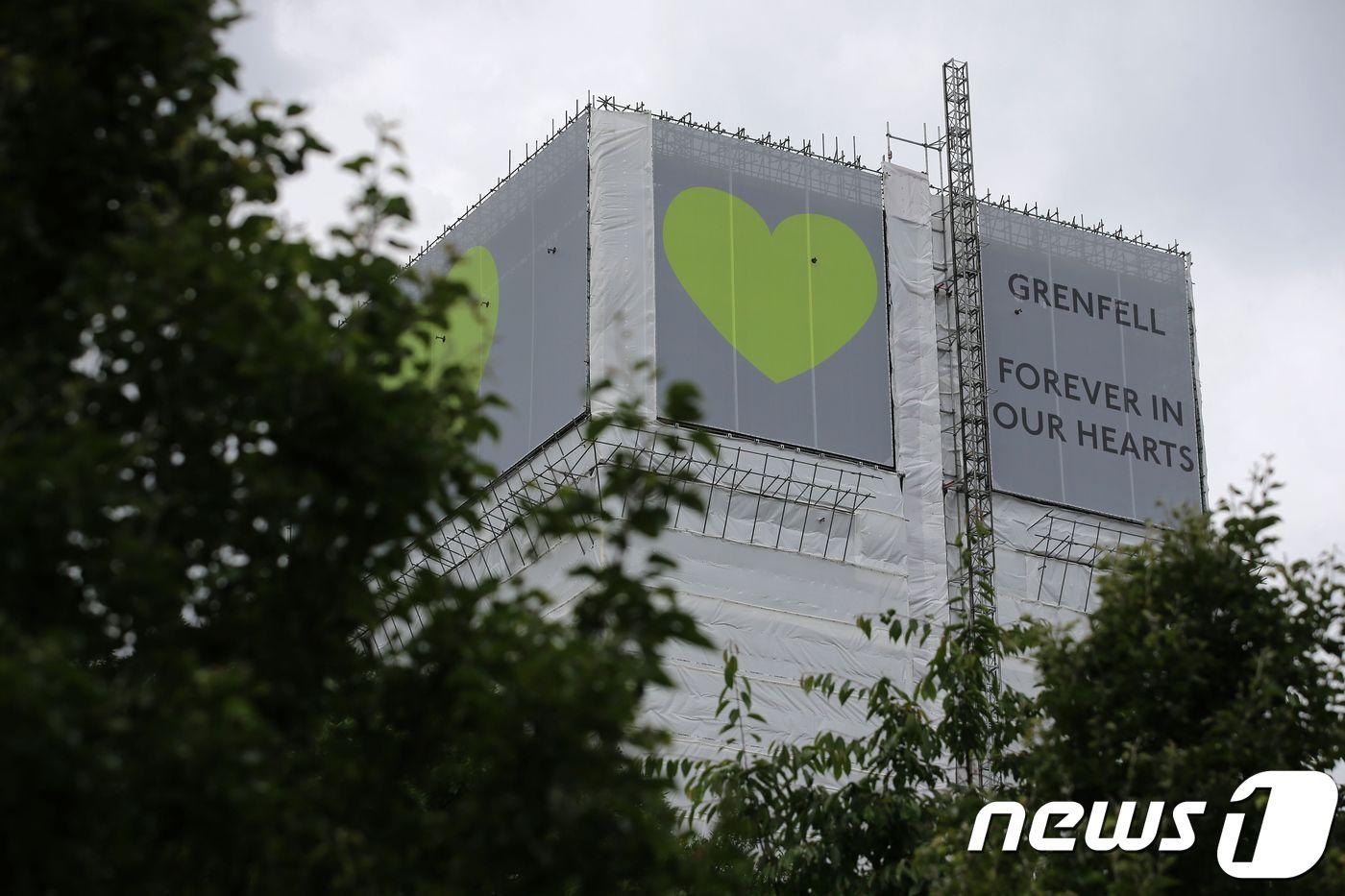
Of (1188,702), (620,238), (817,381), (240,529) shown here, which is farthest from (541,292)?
(240,529)

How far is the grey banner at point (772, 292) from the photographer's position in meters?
43.8

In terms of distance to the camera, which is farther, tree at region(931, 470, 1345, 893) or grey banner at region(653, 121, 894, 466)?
grey banner at region(653, 121, 894, 466)

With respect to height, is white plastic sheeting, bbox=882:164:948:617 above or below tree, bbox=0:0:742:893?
above

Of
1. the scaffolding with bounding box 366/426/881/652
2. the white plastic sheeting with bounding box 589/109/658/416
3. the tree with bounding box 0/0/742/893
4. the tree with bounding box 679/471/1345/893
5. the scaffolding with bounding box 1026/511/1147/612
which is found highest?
the white plastic sheeting with bounding box 589/109/658/416

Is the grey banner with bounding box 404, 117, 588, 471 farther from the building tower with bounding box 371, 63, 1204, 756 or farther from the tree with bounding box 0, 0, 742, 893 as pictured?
the tree with bounding box 0, 0, 742, 893

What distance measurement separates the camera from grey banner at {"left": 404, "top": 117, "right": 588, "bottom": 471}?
1729 inches

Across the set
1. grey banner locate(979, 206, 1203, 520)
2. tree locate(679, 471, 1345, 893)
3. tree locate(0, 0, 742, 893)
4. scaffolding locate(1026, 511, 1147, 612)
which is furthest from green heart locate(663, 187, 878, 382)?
tree locate(0, 0, 742, 893)

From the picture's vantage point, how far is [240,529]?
726 cm

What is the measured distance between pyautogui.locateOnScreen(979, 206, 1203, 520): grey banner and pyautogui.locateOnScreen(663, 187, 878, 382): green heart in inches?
199

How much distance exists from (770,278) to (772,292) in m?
0.42

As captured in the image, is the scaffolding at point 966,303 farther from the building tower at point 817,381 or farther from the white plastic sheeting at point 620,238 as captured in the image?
the white plastic sheeting at point 620,238

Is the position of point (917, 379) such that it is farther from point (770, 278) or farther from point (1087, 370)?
point (1087, 370)

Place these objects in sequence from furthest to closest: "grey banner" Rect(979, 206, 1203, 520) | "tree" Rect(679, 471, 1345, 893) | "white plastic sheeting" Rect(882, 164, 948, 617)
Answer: "grey banner" Rect(979, 206, 1203, 520), "white plastic sheeting" Rect(882, 164, 948, 617), "tree" Rect(679, 471, 1345, 893)

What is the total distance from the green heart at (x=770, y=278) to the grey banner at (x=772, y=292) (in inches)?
1.0
